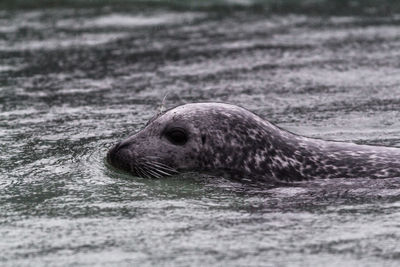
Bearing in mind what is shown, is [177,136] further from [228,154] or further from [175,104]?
[175,104]

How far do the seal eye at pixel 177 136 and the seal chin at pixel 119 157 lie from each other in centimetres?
43

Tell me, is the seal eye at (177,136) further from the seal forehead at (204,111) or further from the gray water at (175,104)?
the gray water at (175,104)

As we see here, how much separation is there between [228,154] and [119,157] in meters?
1.05

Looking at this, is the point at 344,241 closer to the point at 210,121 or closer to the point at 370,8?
the point at 210,121

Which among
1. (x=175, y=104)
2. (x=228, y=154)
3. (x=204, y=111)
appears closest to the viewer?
(x=228, y=154)

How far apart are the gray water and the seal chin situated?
104mm

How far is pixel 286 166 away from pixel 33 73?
709 cm

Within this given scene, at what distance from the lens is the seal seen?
9680 mm

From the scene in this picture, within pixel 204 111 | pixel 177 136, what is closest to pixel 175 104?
pixel 204 111

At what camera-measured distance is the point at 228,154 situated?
9750mm

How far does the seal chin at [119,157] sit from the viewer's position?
9.73m

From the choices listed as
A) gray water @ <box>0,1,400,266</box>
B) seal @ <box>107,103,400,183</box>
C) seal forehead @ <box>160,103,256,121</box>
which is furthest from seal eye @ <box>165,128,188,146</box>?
gray water @ <box>0,1,400,266</box>

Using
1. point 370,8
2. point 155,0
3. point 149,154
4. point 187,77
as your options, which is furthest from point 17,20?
point 149,154

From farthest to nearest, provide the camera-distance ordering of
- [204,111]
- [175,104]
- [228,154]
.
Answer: [175,104] < [204,111] < [228,154]
